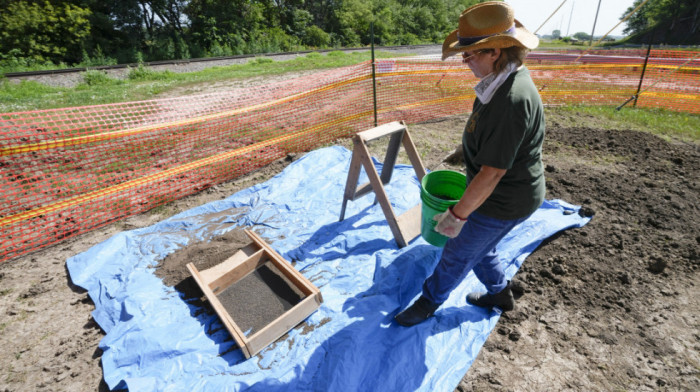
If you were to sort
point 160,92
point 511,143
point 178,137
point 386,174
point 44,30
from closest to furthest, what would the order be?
point 511,143
point 386,174
point 178,137
point 160,92
point 44,30

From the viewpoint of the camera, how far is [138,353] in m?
2.41

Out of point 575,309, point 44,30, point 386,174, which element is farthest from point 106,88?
point 575,309

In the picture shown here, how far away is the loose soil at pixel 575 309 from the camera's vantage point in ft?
7.69

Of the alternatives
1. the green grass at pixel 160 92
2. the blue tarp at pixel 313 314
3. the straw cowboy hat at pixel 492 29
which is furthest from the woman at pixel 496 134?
the green grass at pixel 160 92

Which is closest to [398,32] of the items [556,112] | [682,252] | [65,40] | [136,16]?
[136,16]

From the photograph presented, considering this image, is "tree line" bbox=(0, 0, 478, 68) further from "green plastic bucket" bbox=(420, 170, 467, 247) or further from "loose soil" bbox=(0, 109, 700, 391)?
"green plastic bucket" bbox=(420, 170, 467, 247)

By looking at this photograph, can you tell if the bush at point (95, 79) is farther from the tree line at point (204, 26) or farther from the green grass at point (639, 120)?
the green grass at point (639, 120)

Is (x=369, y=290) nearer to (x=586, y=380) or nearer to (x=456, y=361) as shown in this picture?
(x=456, y=361)

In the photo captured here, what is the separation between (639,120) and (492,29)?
849 centimetres

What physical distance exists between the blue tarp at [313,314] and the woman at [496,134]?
2.80ft

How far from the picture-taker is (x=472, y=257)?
217cm

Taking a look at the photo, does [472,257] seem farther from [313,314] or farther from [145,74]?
[145,74]

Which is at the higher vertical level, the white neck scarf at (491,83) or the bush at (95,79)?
the bush at (95,79)

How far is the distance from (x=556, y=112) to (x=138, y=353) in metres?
9.71
